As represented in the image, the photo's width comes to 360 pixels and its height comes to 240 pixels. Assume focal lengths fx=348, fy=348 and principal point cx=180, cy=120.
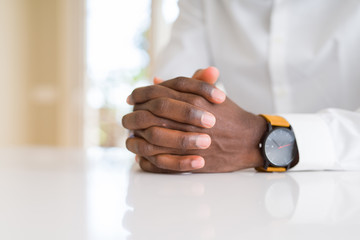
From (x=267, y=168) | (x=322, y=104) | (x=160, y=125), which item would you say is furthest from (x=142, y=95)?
(x=322, y=104)

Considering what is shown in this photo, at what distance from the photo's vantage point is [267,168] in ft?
3.17

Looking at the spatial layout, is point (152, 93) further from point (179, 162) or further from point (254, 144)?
point (254, 144)

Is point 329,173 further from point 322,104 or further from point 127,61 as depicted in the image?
point 127,61

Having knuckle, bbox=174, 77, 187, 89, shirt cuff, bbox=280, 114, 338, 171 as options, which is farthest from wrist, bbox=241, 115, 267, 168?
knuckle, bbox=174, 77, 187, 89

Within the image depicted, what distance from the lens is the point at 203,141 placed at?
867 mm

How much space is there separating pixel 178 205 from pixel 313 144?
0.56 metres

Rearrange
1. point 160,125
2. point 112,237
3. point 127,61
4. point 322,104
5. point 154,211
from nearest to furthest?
point 112,237
point 154,211
point 160,125
point 322,104
point 127,61

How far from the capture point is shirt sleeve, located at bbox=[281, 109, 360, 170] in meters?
0.98

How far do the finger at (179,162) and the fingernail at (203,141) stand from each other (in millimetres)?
38

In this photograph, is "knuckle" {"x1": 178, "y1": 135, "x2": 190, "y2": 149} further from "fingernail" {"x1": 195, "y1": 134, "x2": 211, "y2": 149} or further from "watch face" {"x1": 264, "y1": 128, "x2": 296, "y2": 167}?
"watch face" {"x1": 264, "y1": 128, "x2": 296, "y2": 167}

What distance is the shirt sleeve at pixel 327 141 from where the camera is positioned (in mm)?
983

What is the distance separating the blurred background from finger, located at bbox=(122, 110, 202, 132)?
3.57 m

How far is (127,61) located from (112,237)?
14.5 feet

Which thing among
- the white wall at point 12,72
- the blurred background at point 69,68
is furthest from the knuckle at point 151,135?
the white wall at point 12,72
